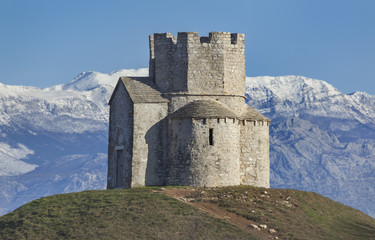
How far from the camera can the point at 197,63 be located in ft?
186

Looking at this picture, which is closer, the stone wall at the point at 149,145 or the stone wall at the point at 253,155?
the stone wall at the point at 149,145

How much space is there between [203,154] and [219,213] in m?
6.87

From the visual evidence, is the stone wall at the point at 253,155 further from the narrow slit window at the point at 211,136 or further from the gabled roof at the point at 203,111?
the narrow slit window at the point at 211,136

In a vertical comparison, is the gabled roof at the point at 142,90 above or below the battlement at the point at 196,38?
below

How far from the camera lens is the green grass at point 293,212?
47.4m

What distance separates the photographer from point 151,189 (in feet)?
172

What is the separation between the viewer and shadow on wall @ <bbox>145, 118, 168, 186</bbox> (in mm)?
55812

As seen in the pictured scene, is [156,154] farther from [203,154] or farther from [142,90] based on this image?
[142,90]

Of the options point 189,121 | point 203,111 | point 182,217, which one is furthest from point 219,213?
point 203,111

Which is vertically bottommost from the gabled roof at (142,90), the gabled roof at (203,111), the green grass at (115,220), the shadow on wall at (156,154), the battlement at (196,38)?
the green grass at (115,220)

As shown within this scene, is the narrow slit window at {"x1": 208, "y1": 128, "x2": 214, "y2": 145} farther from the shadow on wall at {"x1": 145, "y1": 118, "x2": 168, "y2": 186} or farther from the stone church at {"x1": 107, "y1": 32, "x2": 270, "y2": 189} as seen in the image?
the shadow on wall at {"x1": 145, "y1": 118, "x2": 168, "y2": 186}

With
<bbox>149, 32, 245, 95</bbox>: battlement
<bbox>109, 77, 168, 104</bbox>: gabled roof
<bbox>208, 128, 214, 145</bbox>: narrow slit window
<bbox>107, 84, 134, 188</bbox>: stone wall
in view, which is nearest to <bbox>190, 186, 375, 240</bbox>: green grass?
<bbox>208, 128, 214, 145</bbox>: narrow slit window

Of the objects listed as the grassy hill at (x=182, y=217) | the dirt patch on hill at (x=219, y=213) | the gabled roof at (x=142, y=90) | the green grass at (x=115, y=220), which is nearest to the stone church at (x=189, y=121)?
the gabled roof at (x=142, y=90)

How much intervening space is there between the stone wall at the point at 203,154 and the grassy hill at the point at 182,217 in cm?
145
